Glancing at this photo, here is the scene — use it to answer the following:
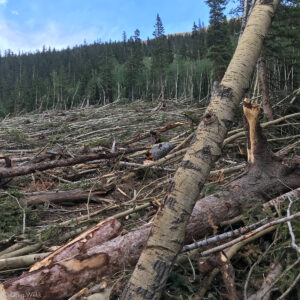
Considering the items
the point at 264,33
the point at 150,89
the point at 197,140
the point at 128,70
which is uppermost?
the point at 128,70

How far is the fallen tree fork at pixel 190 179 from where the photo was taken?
167 centimetres

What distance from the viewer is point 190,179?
1736mm

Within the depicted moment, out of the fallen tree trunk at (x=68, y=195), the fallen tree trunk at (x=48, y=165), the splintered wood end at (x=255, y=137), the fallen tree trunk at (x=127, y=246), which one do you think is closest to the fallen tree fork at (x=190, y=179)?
the fallen tree trunk at (x=127, y=246)

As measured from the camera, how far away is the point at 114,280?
7.04 feet

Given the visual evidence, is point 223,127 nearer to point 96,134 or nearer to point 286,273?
point 286,273

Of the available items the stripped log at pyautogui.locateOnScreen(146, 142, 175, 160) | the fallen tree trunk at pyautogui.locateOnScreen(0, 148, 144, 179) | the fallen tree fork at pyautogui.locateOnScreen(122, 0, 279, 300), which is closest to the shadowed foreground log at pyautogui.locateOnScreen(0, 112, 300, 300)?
the fallen tree fork at pyautogui.locateOnScreen(122, 0, 279, 300)

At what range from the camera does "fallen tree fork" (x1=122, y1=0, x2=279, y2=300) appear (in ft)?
5.49

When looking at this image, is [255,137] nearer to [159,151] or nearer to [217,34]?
[159,151]

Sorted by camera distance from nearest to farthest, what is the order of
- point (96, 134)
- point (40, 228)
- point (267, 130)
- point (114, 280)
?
point (114, 280), point (40, 228), point (267, 130), point (96, 134)

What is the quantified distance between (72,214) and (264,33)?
3291 mm

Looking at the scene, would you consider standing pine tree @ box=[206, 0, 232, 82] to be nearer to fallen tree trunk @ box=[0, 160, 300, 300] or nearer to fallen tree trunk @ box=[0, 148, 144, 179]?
fallen tree trunk @ box=[0, 148, 144, 179]

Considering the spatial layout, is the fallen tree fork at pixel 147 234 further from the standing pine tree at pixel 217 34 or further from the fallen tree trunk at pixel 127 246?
the standing pine tree at pixel 217 34

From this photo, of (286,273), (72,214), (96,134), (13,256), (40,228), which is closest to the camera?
(286,273)

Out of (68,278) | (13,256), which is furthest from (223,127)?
(13,256)
